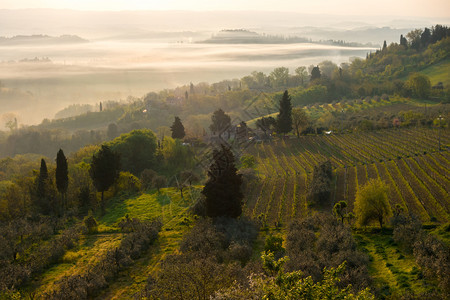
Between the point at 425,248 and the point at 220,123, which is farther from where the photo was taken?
the point at 220,123

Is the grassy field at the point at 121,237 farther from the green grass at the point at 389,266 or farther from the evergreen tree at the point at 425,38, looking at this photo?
the evergreen tree at the point at 425,38

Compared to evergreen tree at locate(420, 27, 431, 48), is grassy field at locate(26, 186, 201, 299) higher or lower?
lower

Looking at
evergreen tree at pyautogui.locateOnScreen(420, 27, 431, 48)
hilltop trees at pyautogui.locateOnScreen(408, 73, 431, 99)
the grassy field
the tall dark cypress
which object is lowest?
the grassy field

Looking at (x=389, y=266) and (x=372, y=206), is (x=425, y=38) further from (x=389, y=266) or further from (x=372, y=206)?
(x=389, y=266)

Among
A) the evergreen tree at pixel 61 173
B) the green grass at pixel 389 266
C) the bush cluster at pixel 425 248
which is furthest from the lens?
the evergreen tree at pixel 61 173

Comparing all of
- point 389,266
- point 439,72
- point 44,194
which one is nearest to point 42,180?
point 44,194

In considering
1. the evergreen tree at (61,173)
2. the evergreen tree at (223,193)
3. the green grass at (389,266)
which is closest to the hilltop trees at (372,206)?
the green grass at (389,266)

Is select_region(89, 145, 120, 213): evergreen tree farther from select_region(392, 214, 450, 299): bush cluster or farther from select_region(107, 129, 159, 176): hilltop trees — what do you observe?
select_region(392, 214, 450, 299): bush cluster

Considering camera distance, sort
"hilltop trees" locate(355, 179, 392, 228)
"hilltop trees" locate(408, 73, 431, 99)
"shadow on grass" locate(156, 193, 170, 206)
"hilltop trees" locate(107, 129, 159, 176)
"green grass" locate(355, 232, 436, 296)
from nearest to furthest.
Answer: "green grass" locate(355, 232, 436, 296)
"hilltop trees" locate(355, 179, 392, 228)
"shadow on grass" locate(156, 193, 170, 206)
"hilltop trees" locate(107, 129, 159, 176)
"hilltop trees" locate(408, 73, 431, 99)

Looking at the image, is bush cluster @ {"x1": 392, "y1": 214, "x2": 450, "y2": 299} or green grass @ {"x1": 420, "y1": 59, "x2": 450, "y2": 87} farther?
green grass @ {"x1": 420, "y1": 59, "x2": 450, "y2": 87}

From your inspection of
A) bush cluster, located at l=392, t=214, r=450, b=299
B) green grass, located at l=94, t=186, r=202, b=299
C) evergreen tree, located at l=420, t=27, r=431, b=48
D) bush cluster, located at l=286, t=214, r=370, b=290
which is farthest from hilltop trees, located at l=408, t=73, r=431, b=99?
bush cluster, located at l=286, t=214, r=370, b=290

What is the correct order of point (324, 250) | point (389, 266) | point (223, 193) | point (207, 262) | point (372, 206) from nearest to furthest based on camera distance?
1. point (207, 262)
2. point (389, 266)
3. point (324, 250)
4. point (372, 206)
5. point (223, 193)

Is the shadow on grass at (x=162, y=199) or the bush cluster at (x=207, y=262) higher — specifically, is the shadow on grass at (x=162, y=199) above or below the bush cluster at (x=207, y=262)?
below
